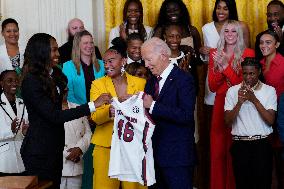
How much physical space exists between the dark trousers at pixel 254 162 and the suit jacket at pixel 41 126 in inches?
66.5

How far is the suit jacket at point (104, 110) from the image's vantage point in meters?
4.92

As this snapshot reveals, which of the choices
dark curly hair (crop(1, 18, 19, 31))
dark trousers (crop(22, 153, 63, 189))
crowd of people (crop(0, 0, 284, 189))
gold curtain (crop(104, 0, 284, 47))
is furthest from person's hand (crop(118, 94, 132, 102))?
gold curtain (crop(104, 0, 284, 47))

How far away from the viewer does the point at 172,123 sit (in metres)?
4.50

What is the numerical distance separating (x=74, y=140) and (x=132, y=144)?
1323mm

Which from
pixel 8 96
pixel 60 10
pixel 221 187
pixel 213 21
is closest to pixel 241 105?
pixel 221 187

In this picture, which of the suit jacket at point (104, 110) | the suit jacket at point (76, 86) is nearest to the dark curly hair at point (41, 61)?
the suit jacket at point (104, 110)

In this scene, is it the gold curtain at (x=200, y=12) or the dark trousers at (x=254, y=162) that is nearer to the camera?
the dark trousers at (x=254, y=162)

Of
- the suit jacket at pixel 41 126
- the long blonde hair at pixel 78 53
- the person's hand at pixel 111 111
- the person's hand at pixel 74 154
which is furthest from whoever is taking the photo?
the long blonde hair at pixel 78 53

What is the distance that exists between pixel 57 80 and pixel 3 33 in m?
2.34

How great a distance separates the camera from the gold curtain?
735cm

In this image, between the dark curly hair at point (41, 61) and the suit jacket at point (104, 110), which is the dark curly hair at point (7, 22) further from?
the dark curly hair at point (41, 61)

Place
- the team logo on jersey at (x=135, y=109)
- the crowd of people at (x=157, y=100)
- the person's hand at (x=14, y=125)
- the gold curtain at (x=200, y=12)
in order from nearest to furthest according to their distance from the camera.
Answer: the crowd of people at (x=157, y=100) → the team logo on jersey at (x=135, y=109) → the person's hand at (x=14, y=125) → the gold curtain at (x=200, y=12)

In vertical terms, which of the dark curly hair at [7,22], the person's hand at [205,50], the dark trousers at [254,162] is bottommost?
the dark trousers at [254,162]

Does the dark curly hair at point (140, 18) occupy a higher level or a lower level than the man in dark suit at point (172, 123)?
higher
